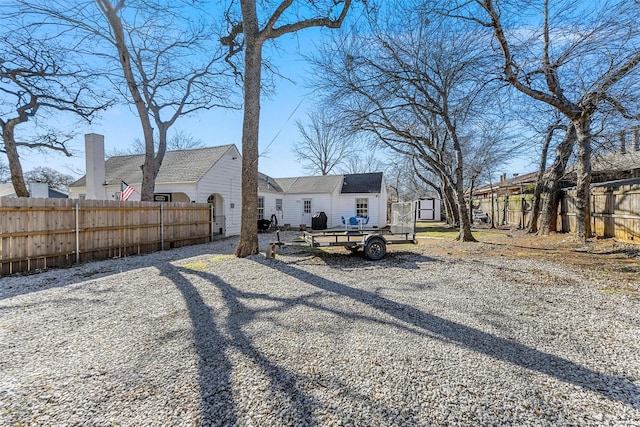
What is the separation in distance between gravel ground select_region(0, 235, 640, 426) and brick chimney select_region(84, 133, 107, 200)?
8699 mm

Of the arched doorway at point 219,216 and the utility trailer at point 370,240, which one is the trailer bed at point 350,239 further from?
the arched doorway at point 219,216

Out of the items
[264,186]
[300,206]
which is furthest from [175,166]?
[300,206]

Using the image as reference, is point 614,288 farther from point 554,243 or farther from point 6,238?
point 6,238

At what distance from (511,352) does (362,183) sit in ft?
65.6

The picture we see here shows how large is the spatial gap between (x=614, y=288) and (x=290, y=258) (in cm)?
694

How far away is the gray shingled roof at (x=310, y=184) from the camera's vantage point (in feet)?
72.3

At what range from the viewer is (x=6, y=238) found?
6859 millimetres

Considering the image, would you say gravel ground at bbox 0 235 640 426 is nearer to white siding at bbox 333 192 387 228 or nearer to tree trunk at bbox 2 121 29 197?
tree trunk at bbox 2 121 29 197

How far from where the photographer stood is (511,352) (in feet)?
10.1

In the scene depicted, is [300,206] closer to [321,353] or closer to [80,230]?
[80,230]

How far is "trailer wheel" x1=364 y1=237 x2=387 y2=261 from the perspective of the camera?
27.5 feet

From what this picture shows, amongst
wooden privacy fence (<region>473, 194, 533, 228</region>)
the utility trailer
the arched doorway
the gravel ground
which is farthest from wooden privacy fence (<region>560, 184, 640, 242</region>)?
the arched doorway

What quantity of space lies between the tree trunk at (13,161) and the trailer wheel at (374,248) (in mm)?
15001

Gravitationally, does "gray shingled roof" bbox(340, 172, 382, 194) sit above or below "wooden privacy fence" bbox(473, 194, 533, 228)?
above
